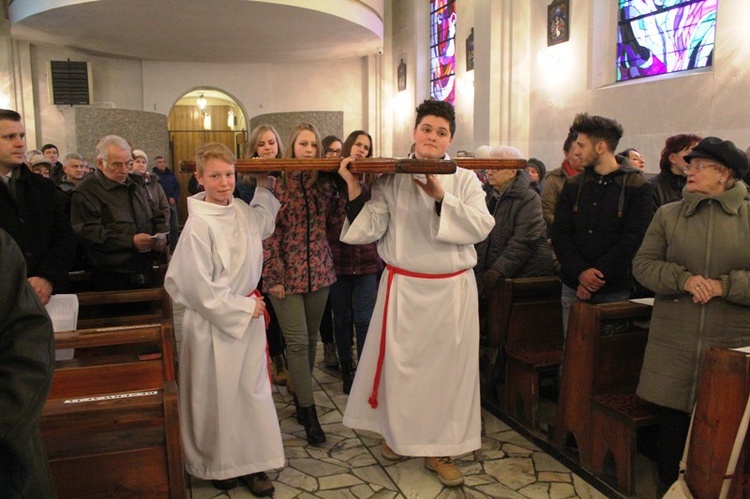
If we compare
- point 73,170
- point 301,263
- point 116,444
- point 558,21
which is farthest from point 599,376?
point 558,21

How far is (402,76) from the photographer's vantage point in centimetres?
1502

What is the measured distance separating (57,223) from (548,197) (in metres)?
3.87

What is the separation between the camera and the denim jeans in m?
3.72

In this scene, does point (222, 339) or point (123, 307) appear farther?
point (123, 307)

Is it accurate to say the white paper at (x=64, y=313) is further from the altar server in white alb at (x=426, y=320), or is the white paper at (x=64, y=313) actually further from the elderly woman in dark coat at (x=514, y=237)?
the elderly woman in dark coat at (x=514, y=237)

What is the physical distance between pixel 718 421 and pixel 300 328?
2.18m

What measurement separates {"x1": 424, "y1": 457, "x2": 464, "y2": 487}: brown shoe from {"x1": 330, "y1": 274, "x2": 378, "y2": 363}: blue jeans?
1267 millimetres

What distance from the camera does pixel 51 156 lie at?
9336 mm

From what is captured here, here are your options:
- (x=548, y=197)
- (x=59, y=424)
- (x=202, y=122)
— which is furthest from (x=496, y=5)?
(x=202, y=122)

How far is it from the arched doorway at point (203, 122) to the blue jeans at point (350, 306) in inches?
526

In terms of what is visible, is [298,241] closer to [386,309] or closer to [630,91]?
[386,309]

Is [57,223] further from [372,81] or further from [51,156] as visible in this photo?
[372,81]

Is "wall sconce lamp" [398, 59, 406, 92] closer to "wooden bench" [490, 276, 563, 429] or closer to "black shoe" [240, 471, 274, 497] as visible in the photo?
"wooden bench" [490, 276, 563, 429]

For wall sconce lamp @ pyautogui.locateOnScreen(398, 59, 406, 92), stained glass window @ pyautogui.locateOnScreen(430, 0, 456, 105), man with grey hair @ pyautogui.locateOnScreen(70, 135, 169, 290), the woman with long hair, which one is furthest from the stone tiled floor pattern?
wall sconce lamp @ pyautogui.locateOnScreen(398, 59, 406, 92)
